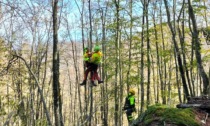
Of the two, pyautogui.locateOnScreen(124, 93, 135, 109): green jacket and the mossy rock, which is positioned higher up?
the mossy rock

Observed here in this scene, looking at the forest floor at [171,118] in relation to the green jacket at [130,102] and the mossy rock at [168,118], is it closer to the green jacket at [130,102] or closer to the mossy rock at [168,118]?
the mossy rock at [168,118]

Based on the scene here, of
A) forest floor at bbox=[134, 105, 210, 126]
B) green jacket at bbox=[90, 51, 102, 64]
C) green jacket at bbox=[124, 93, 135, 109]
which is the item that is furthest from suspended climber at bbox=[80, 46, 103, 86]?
forest floor at bbox=[134, 105, 210, 126]

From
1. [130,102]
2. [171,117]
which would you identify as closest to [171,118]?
[171,117]

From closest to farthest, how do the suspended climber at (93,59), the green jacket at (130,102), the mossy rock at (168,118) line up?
1. the mossy rock at (168,118)
2. the suspended climber at (93,59)
3. the green jacket at (130,102)

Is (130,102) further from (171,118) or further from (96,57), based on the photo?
(171,118)

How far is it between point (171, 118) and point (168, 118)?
0.05 m

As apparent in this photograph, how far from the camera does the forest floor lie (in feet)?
16.3

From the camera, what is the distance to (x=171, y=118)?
504 cm

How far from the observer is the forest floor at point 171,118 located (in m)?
4.97

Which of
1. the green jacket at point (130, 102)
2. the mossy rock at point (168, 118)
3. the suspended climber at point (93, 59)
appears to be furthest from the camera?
the green jacket at point (130, 102)

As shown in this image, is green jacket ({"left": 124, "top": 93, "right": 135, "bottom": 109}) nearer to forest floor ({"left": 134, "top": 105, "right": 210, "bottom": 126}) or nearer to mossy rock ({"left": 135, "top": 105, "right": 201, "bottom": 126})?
forest floor ({"left": 134, "top": 105, "right": 210, "bottom": 126})

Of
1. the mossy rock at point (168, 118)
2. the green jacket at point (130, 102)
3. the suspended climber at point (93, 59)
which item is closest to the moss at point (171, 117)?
the mossy rock at point (168, 118)

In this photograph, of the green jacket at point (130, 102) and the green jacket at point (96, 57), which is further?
the green jacket at point (130, 102)

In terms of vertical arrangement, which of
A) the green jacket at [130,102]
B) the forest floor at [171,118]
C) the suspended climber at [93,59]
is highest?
the suspended climber at [93,59]
